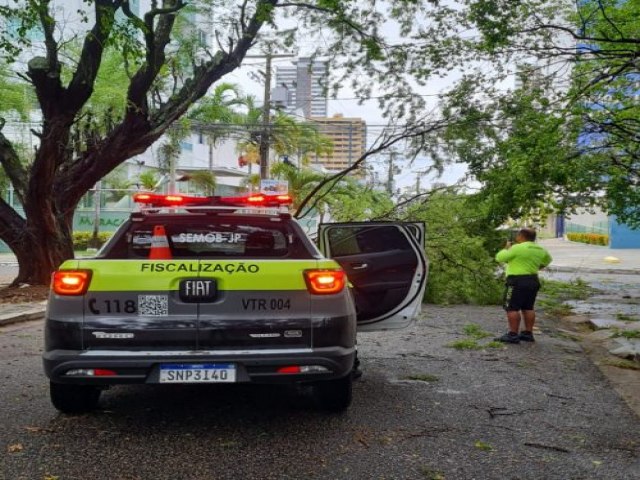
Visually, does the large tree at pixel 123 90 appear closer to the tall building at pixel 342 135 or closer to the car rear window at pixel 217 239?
the car rear window at pixel 217 239

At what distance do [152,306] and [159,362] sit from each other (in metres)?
0.36

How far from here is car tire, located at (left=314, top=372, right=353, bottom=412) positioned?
5.03 metres

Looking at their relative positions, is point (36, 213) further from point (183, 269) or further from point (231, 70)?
point (183, 269)

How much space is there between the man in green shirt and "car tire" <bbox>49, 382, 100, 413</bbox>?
5.57 m

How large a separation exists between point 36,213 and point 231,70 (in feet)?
14.6

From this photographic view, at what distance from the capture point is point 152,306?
174 inches

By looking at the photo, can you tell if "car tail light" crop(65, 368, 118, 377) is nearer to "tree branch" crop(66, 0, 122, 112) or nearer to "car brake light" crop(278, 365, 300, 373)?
"car brake light" crop(278, 365, 300, 373)

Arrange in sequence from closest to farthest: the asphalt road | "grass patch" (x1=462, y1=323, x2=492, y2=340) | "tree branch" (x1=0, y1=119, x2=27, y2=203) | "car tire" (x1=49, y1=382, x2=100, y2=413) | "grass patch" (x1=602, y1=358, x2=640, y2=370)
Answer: the asphalt road
"car tire" (x1=49, y1=382, x2=100, y2=413)
"grass patch" (x1=602, y1=358, x2=640, y2=370)
"grass patch" (x1=462, y1=323, x2=492, y2=340)
"tree branch" (x1=0, y1=119, x2=27, y2=203)

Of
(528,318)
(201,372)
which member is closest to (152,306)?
(201,372)

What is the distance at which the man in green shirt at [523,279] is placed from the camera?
8.77 meters

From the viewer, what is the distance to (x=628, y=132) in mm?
9648


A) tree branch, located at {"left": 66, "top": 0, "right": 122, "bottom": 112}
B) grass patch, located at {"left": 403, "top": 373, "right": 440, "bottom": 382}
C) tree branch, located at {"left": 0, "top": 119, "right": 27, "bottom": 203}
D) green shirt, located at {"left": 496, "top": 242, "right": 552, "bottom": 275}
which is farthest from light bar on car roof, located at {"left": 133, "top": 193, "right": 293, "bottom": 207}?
tree branch, located at {"left": 0, "top": 119, "right": 27, "bottom": 203}

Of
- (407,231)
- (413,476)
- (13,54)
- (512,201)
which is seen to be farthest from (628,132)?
(13,54)

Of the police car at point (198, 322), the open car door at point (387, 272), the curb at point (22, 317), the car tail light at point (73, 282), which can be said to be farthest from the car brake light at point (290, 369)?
the curb at point (22, 317)
